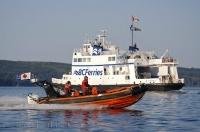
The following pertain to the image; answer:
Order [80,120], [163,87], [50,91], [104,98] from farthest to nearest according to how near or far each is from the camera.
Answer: [163,87]
[50,91]
[104,98]
[80,120]

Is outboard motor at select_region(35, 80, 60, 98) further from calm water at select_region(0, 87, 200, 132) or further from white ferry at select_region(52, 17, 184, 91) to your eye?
white ferry at select_region(52, 17, 184, 91)

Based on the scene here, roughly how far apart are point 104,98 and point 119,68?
138ft

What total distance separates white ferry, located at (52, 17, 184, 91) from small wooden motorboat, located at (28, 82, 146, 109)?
38.5 metres

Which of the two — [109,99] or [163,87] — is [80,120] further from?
[163,87]

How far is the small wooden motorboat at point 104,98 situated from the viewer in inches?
1259

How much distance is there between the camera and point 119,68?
74000 mm

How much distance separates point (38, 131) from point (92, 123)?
140 inches

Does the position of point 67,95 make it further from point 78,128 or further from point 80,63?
point 80,63

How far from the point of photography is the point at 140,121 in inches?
1005

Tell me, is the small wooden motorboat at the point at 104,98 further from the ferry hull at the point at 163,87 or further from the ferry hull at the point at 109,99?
the ferry hull at the point at 163,87

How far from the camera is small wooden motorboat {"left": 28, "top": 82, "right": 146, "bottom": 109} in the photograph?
31984mm

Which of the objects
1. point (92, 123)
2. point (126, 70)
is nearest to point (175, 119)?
point (92, 123)

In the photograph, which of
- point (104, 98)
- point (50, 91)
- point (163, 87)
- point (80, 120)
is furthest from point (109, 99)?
point (163, 87)

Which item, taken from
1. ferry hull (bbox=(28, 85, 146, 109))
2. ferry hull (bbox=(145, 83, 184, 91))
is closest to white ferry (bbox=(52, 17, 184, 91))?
ferry hull (bbox=(145, 83, 184, 91))
